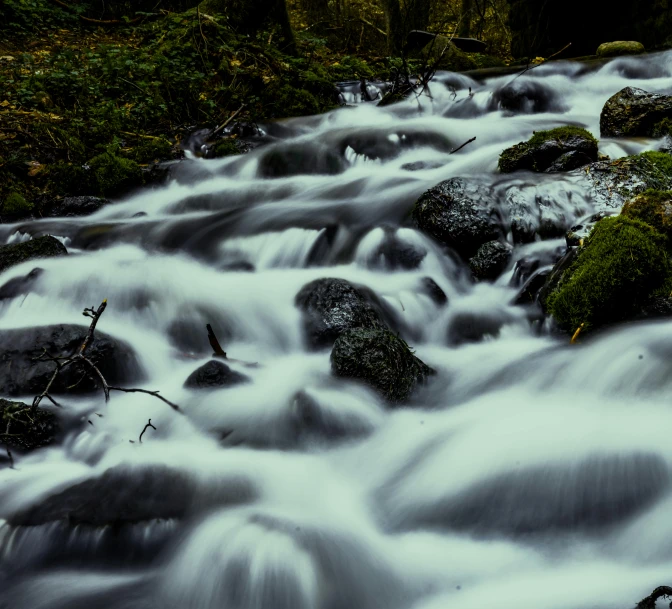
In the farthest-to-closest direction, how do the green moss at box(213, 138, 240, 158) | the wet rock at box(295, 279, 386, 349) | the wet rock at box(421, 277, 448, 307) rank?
the green moss at box(213, 138, 240, 158) → the wet rock at box(421, 277, 448, 307) → the wet rock at box(295, 279, 386, 349)

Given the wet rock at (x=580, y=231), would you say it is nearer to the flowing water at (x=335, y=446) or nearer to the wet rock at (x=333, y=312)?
the flowing water at (x=335, y=446)

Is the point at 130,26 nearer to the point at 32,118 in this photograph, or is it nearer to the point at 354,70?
the point at 354,70

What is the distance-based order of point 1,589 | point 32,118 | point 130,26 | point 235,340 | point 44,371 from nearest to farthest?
point 1,589, point 44,371, point 235,340, point 32,118, point 130,26

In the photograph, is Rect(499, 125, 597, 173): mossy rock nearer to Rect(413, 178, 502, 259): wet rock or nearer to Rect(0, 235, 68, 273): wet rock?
Rect(413, 178, 502, 259): wet rock

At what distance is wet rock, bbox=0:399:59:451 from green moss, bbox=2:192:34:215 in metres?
4.07

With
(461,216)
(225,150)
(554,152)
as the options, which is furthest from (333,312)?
(225,150)

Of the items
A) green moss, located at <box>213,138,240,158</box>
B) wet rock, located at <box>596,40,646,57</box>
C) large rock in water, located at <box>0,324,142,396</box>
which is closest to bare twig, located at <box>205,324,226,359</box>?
large rock in water, located at <box>0,324,142,396</box>

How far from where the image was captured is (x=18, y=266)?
5.29 m

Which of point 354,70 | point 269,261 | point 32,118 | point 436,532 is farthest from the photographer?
point 354,70

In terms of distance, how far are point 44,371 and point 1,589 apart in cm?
155

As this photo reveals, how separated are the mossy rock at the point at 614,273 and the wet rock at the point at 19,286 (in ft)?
13.1

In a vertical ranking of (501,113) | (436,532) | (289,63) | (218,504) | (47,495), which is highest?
(47,495)

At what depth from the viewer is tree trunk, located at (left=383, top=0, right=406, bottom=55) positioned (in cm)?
1408

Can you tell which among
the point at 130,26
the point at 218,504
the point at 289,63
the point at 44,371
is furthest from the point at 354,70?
the point at 218,504
